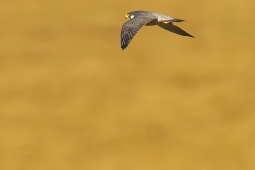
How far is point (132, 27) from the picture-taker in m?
4.38

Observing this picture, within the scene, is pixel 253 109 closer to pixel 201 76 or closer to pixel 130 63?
pixel 201 76

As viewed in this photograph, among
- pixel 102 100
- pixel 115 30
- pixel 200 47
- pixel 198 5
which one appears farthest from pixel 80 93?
pixel 198 5

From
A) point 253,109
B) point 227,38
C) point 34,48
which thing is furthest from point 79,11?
point 253,109

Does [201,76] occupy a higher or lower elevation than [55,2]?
lower

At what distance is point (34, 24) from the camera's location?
17.9 meters

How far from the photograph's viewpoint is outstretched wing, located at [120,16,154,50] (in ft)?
13.9

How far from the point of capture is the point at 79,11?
18828 millimetres

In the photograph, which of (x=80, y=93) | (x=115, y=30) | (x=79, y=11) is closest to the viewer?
(x=80, y=93)

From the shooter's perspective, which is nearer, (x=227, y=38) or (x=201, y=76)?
(x=201, y=76)

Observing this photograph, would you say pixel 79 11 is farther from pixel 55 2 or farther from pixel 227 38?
pixel 227 38

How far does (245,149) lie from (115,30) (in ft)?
13.7

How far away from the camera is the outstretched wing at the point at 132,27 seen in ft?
13.9

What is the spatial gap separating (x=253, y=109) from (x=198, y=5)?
4112 millimetres

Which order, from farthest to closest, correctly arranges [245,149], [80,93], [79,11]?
[79,11]
[80,93]
[245,149]
